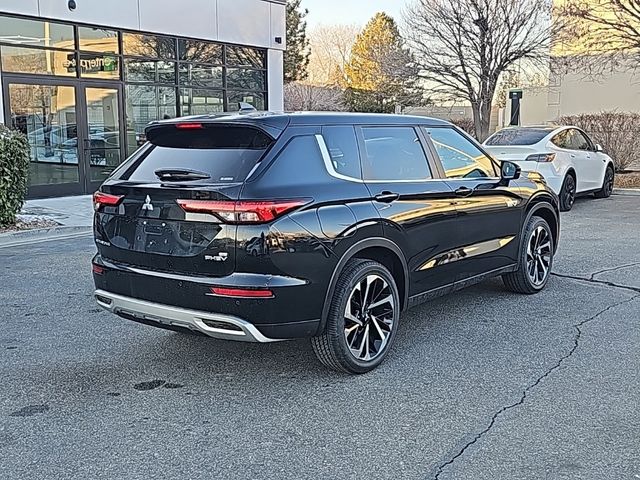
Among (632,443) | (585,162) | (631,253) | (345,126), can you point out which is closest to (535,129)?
(585,162)

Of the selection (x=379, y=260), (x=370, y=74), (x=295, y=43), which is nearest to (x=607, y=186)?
(x=379, y=260)

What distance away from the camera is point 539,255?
6625mm

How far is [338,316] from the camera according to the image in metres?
4.30

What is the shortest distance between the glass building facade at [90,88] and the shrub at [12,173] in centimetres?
325

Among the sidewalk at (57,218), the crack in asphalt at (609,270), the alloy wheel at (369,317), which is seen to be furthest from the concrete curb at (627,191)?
the alloy wheel at (369,317)

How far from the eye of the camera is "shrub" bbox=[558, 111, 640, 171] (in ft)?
56.4

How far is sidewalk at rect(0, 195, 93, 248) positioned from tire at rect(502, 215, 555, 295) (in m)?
6.86

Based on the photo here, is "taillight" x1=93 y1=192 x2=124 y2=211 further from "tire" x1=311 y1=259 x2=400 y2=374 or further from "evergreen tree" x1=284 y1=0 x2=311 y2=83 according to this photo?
"evergreen tree" x1=284 y1=0 x2=311 y2=83

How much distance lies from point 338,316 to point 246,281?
702 millimetres

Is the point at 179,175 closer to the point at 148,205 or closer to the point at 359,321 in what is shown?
the point at 148,205

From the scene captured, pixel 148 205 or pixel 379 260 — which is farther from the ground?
pixel 148 205

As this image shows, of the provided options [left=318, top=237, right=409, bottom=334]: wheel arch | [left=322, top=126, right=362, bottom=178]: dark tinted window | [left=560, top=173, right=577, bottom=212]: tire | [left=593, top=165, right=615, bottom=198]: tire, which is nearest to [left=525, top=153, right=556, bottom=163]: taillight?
[left=560, top=173, right=577, bottom=212]: tire

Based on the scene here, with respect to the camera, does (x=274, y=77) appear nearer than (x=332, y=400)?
No

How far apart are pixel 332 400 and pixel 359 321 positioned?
63 cm
